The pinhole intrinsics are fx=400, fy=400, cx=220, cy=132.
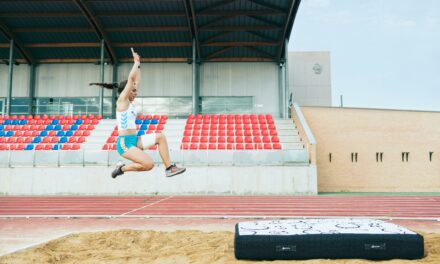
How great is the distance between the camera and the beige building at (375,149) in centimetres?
2158

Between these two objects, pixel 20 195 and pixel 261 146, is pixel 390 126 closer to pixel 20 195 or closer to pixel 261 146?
pixel 261 146

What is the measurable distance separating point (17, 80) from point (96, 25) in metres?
8.47

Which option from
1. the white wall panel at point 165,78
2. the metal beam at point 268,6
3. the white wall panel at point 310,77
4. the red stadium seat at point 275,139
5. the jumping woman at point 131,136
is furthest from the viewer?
the white wall panel at point 310,77

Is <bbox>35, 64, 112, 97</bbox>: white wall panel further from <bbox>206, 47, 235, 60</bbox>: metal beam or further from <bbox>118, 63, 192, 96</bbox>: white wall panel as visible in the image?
<bbox>206, 47, 235, 60</bbox>: metal beam

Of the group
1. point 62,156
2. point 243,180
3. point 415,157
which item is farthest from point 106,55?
point 415,157

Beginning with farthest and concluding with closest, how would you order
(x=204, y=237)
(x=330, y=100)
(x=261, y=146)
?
(x=330, y=100), (x=261, y=146), (x=204, y=237)

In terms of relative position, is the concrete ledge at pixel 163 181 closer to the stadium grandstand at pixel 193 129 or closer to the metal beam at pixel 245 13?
the stadium grandstand at pixel 193 129

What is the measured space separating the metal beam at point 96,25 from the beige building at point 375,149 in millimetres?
12709

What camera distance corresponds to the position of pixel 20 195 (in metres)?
18.6

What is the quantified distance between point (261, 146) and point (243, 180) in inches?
103

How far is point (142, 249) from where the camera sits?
6512 mm

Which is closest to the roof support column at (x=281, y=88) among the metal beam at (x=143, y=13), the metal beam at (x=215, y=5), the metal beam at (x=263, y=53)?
the metal beam at (x=263, y=53)

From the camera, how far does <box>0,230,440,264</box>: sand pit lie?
5.63 m

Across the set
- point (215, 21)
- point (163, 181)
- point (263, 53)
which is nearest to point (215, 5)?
point (215, 21)
